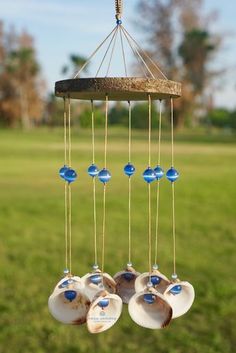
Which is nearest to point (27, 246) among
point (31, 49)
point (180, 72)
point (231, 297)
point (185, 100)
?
point (231, 297)

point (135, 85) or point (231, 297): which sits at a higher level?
point (135, 85)

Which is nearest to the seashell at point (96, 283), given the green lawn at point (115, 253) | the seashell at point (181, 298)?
the seashell at point (181, 298)

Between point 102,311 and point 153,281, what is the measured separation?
37cm

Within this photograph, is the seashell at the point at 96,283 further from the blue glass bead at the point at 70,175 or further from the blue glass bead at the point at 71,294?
the blue glass bead at the point at 70,175

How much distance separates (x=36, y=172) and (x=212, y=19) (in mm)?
28903

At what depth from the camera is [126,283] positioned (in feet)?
9.48

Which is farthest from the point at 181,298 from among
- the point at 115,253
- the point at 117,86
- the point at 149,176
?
the point at 115,253

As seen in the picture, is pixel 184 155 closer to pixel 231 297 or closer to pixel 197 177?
pixel 197 177

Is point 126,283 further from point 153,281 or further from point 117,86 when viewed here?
point 117,86

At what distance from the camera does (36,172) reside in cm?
2003

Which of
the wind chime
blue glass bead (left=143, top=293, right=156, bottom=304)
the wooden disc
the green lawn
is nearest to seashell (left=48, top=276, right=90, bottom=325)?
the wind chime

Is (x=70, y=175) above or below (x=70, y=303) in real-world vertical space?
above

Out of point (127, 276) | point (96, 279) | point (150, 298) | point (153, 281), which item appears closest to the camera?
point (150, 298)

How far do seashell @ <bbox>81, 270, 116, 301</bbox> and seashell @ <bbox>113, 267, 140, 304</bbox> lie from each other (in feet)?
0.30
